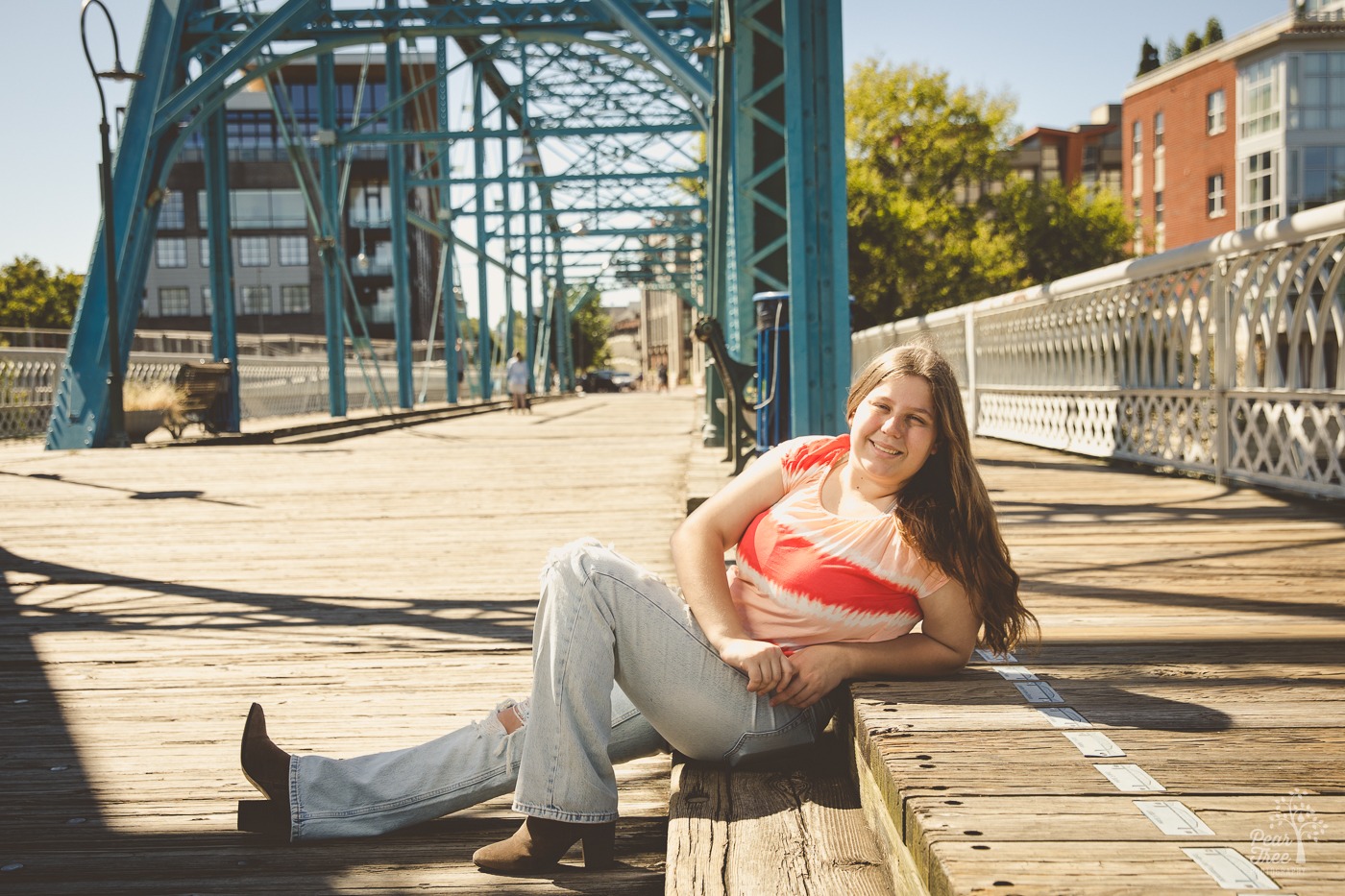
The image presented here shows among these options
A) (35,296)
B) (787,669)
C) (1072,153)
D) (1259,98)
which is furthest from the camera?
(1072,153)

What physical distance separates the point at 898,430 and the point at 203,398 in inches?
559

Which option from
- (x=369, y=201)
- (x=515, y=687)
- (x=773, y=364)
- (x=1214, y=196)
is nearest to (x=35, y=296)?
(x=369, y=201)

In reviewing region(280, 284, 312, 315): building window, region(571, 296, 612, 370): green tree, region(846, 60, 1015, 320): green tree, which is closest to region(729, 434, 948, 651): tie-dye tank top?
region(846, 60, 1015, 320): green tree

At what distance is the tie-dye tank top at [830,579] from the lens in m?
2.28

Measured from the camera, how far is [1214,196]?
44625 millimetres

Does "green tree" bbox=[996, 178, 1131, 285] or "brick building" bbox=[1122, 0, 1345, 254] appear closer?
"green tree" bbox=[996, 178, 1131, 285]

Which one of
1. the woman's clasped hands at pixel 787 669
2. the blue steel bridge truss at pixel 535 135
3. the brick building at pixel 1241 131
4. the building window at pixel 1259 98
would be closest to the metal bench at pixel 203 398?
the blue steel bridge truss at pixel 535 135

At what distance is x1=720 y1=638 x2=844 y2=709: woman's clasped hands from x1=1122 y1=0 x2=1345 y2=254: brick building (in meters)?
42.1

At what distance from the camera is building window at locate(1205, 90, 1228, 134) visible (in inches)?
1724

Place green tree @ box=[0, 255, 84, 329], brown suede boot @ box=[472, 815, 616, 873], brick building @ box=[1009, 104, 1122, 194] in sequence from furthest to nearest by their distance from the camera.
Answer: brick building @ box=[1009, 104, 1122, 194], green tree @ box=[0, 255, 84, 329], brown suede boot @ box=[472, 815, 616, 873]

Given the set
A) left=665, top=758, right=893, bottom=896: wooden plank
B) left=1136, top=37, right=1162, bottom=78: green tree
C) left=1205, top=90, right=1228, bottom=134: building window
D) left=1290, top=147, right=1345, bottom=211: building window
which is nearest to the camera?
left=665, top=758, right=893, bottom=896: wooden plank

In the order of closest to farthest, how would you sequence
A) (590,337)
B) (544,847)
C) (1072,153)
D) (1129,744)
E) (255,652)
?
(1129,744) < (544,847) < (255,652) < (1072,153) < (590,337)

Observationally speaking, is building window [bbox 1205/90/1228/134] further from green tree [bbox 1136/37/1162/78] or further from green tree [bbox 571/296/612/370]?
green tree [bbox 571/296/612/370]

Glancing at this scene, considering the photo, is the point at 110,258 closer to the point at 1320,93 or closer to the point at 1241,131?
the point at 1320,93
